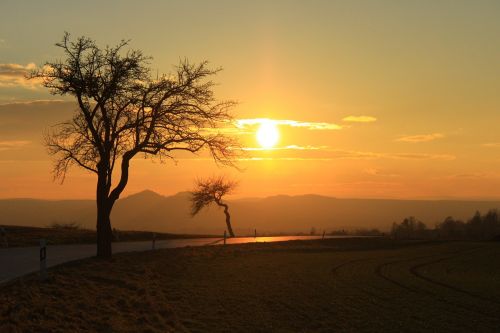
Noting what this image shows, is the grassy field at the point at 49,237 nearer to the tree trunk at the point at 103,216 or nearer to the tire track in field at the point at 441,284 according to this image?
the tree trunk at the point at 103,216

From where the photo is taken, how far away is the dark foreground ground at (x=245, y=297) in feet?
47.9

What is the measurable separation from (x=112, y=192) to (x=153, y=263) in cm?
409

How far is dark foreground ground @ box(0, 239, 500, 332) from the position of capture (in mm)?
14586

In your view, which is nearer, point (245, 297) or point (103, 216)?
point (245, 297)

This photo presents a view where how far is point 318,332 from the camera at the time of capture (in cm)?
1508

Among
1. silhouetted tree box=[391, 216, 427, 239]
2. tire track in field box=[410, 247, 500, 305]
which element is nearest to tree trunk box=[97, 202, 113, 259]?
tire track in field box=[410, 247, 500, 305]

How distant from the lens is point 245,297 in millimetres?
19781

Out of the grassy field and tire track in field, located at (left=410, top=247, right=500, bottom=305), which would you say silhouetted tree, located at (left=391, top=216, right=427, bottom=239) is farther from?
tire track in field, located at (left=410, top=247, right=500, bottom=305)

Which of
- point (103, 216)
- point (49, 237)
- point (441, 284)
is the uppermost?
point (103, 216)

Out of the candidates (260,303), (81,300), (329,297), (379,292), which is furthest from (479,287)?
(81,300)

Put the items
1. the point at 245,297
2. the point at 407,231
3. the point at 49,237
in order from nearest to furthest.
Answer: the point at 245,297 → the point at 49,237 → the point at 407,231

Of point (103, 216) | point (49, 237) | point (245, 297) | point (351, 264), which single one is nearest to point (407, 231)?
point (351, 264)

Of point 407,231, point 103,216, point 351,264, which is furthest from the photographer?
point 407,231

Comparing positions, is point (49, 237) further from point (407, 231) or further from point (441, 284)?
point (407, 231)
